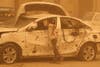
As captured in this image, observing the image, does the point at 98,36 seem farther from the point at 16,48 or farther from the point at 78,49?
the point at 16,48

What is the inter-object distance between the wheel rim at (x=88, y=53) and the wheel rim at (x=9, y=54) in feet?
9.17

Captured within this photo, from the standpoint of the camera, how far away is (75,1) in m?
29.8

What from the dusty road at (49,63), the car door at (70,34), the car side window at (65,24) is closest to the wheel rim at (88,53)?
the dusty road at (49,63)

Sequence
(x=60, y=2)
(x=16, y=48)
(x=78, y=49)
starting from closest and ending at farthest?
A: (x=16, y=48), (x=78, y=49), (x=60, y=2)

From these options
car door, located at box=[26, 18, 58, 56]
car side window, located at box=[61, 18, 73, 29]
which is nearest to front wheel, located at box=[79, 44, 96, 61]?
car side window, located at box=[61, 18, 73, 29]

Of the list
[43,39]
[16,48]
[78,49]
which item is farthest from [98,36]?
[16,48]

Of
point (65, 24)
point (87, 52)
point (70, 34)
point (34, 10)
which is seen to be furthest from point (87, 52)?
point (34, 10)

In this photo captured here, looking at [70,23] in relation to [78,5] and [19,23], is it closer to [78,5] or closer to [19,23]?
[19,23]

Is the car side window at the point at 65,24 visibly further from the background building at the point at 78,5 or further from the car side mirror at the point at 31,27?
the background building at the point at 78,5

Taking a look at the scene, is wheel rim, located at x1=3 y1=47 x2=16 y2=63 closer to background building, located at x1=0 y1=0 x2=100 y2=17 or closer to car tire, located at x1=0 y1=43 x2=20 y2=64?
car tire, located at x1=0 y1=43 x2=20 y2=64

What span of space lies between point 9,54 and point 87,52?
308 centimetres

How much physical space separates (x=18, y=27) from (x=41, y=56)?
129 cm

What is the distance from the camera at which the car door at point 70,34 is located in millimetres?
16625

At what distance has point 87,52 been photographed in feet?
56.2
